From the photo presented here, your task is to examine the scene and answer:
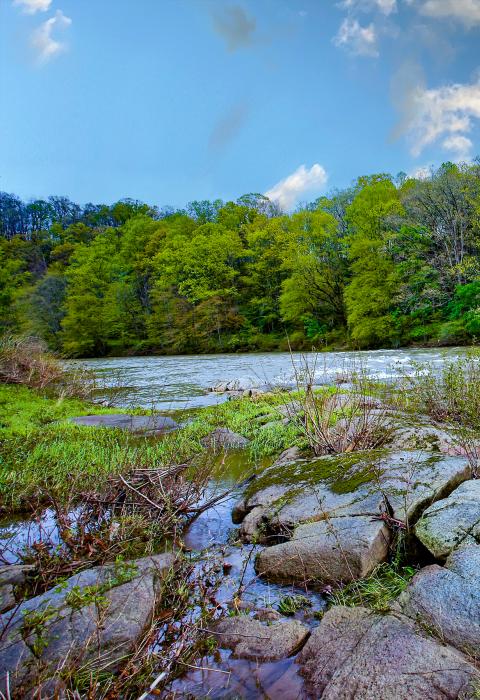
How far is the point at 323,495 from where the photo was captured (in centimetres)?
410

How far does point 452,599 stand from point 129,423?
7.39m

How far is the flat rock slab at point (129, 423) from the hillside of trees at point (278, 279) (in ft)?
29.8

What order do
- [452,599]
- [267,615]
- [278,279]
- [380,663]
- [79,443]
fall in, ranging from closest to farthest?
1. [380,663]
2. [452,599]
3. [267,615]
4. [79,443]
5. [278,279]

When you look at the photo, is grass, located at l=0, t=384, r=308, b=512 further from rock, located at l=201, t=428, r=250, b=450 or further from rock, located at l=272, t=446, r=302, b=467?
rock, located at l=272, t=446, r=302, b=467

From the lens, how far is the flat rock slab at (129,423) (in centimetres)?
848

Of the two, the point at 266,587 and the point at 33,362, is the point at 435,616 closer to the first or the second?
the point at 266,587

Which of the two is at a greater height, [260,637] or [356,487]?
[356,487]

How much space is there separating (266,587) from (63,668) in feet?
5.25

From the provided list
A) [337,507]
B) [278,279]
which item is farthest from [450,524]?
[278,279]

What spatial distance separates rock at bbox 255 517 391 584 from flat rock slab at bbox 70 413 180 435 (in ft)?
16.5

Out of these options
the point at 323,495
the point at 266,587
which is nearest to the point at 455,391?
the point at 323,495

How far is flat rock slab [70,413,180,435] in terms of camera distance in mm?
8484

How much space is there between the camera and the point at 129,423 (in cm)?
893

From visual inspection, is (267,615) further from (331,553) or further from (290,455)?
(290,455)
